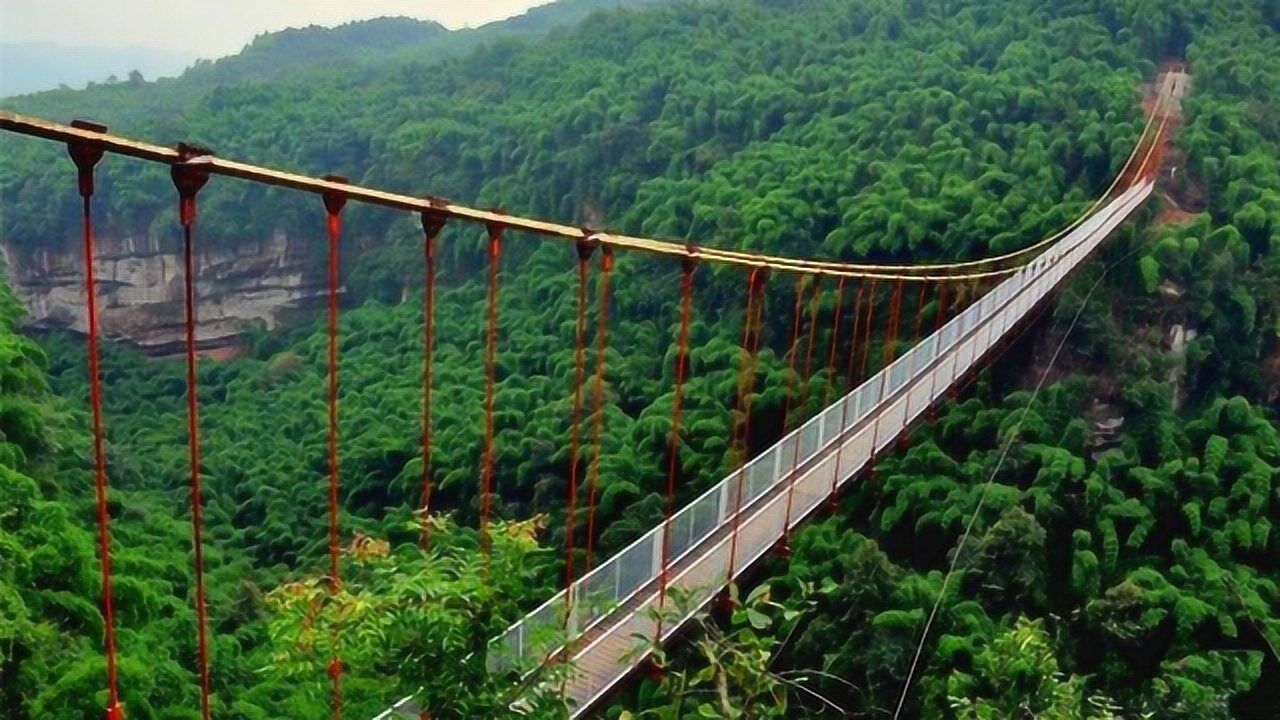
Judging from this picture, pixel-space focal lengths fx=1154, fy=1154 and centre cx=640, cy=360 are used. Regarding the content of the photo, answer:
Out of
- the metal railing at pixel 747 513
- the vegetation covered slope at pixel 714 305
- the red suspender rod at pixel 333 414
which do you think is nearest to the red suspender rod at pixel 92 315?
the red suspender rod at pixel 333 414

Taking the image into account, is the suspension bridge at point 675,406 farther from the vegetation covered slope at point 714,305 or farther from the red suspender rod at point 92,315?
the vegetation covered slope at point 714,305

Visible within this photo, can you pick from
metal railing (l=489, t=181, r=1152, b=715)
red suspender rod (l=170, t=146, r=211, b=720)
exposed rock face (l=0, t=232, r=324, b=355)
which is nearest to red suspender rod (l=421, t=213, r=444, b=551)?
metal railing (l=489, t=181, r=1152, b=715)

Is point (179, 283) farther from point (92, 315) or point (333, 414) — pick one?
point (92, 315)

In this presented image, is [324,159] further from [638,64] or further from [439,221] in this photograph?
[439,221]

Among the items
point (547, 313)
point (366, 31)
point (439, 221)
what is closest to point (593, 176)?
point (547, 313)

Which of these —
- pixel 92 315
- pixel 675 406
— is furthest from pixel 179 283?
pixel 92 315
